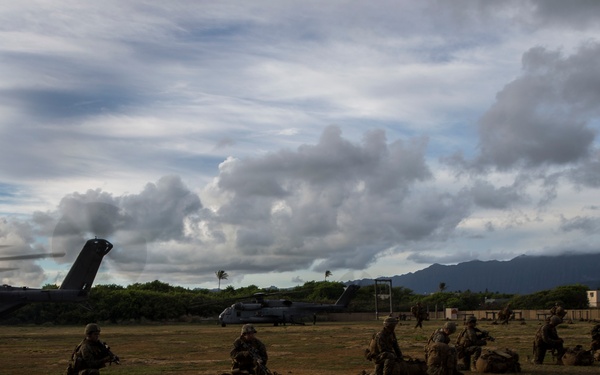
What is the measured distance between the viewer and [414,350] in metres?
27.4

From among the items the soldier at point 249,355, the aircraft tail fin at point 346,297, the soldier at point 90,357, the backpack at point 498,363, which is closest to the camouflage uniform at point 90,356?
the soldier at point 90,357

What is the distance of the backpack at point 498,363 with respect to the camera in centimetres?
1871

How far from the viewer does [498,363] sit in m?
18.7

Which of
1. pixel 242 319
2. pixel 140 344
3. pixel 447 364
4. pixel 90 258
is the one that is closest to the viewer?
pixel 447 364

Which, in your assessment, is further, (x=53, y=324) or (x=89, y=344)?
(x=53, y=324)

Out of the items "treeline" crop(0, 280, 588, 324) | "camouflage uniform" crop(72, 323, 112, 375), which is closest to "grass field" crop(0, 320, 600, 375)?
"camouflage uniform" crop(72, 323, 112, 375)

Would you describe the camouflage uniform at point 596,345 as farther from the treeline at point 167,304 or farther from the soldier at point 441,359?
the treeline at point 167,304

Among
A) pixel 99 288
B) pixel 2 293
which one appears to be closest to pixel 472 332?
pixel 2 293

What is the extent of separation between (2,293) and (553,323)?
129 feet

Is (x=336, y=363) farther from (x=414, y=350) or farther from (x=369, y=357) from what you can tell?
(x=369, y=357)

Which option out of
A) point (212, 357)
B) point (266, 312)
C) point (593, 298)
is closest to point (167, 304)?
point (266, 312)

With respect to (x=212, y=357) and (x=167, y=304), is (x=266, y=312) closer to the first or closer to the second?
(x=167, y=304)

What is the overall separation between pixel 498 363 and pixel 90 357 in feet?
33.1

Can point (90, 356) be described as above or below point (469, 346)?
above
